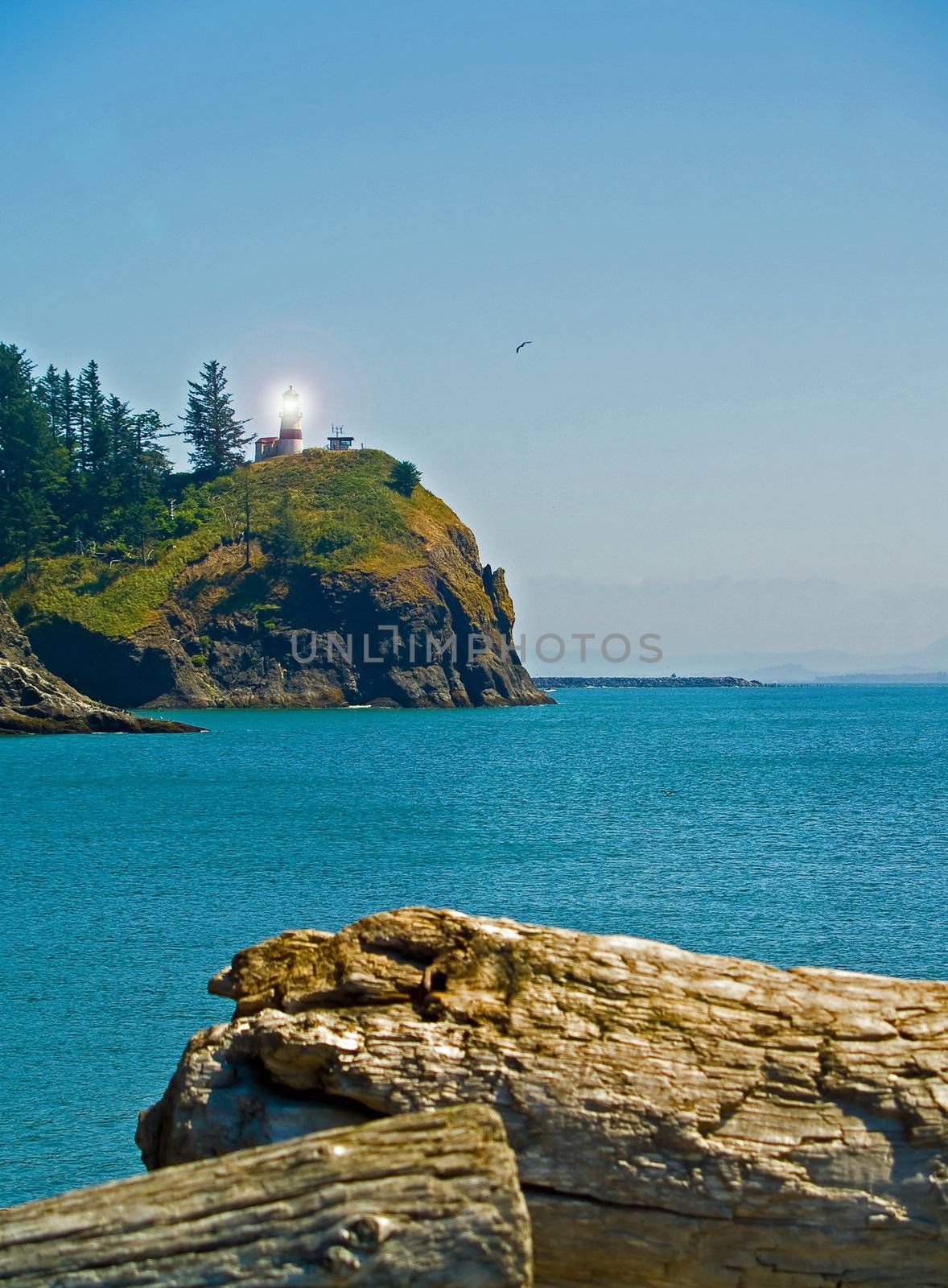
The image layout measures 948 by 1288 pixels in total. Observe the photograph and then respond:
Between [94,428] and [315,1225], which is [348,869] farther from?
[94,428]

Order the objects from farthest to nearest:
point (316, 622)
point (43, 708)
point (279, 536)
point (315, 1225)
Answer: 1. point (279, 536)
2. point (316, 622)
3. point (43, 708)
4. point (315, 1225)

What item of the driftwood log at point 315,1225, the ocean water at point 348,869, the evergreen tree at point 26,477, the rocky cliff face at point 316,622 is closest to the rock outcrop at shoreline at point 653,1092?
the driftwood log at point 315,1225

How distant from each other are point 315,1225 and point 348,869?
3534cm

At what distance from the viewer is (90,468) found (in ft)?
479

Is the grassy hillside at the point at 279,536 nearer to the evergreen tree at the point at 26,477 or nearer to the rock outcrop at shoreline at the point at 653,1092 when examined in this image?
the evergreen tree at the point at 26,477

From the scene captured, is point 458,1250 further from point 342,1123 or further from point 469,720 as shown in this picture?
point 469,720

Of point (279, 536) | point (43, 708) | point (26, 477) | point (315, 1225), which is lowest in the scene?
point (43, 708)

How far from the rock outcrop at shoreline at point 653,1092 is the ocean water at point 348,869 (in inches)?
417

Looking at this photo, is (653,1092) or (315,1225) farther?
(653,1092)

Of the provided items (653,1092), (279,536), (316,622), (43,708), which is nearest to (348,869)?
(653,1092)

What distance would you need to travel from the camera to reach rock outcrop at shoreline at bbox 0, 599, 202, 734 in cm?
9931

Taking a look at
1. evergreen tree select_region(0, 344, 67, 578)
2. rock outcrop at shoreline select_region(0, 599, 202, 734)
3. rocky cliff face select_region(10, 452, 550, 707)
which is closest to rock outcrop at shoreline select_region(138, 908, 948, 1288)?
rock outcrop at shoreline select_region(0, 599, 202, 734)

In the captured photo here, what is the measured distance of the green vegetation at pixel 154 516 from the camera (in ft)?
431

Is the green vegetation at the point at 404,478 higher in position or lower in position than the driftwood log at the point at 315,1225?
higher
